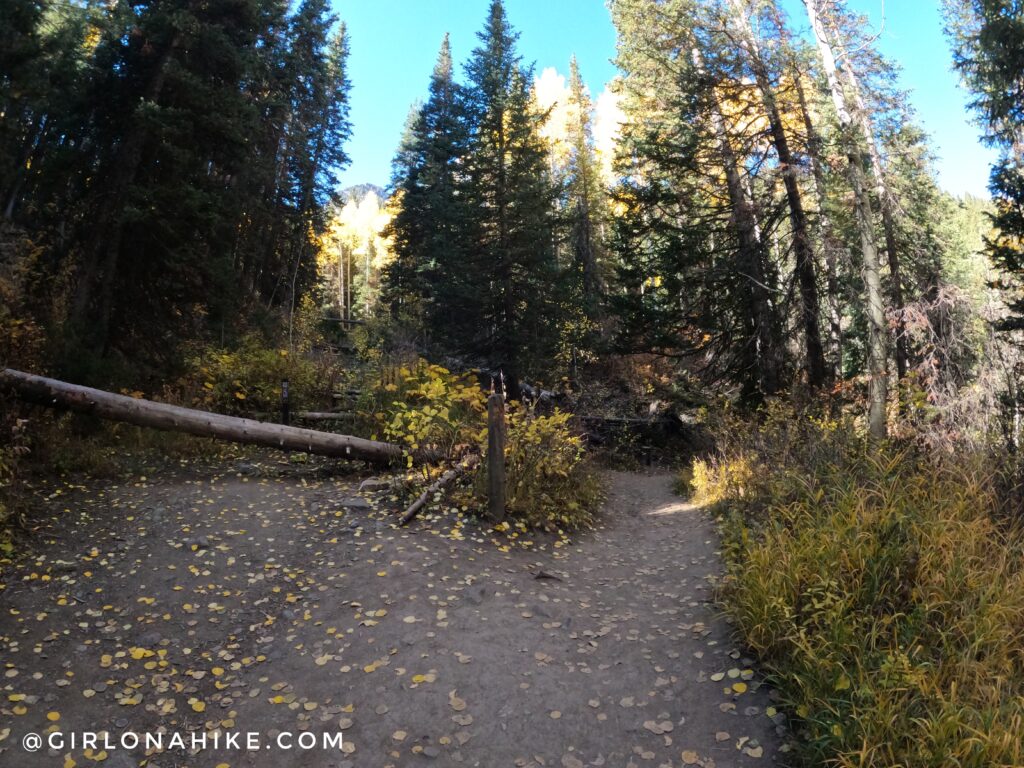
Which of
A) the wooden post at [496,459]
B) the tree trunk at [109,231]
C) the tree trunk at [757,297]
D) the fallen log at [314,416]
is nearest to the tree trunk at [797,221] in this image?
the tree trunk at [757,297]

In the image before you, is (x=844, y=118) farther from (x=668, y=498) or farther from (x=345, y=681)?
(x=345, y=681)

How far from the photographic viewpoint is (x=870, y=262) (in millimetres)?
8188

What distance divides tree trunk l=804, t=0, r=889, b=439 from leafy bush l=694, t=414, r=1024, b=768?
254 centimetres

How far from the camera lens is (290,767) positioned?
3.14 meters

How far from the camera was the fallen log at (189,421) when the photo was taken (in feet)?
23.3

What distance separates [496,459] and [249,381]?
24.5 feet

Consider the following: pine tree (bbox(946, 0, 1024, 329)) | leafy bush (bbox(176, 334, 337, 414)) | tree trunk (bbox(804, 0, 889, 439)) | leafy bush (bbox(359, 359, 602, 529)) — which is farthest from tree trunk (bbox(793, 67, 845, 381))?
leafy bush (bbox(176, 334, 337, 414))

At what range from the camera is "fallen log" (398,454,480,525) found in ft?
21.7

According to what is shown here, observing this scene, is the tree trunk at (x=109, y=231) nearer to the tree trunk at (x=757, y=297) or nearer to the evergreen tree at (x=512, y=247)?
the evergreen tree at (x=512, y=247)

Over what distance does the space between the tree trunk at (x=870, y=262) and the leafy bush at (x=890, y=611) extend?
8.35 ft

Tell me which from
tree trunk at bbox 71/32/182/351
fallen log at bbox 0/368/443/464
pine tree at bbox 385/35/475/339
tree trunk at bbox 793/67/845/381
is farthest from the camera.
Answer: pine tree at bbox 385/35/475/339

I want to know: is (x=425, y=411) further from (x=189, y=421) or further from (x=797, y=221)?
(x=797, y=221)

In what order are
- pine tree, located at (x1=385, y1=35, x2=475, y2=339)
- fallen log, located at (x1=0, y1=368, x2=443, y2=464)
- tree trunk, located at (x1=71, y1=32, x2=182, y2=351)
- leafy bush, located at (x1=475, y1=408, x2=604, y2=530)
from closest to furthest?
1. fallen log, located at (x1=0, y1=368, x2=443, y2=464)
2. leafy bush, located at (x1=475, y1=408, x2=604, y2=530)
3. tree trunk, located at (x1=71, y1=32, x2=182, y2=351)
4. pine tree, located at (x1=385, y1=35, x2=475, y2=339)

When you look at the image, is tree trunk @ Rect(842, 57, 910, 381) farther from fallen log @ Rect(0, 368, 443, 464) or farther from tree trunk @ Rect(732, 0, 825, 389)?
fallen log @ Rect(0, 368, 443, 464)
